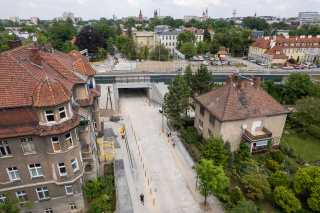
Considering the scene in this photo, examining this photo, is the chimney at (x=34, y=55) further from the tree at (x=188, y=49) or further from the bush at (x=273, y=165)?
the tree at (x=188, y=49)

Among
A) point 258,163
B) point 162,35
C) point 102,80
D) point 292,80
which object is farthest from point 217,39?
point 258,163

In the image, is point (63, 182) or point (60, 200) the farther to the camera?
point (60, 200)

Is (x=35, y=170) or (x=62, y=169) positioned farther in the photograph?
(x=62, y=169)

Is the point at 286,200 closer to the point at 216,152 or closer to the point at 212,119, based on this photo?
the point at 216,152

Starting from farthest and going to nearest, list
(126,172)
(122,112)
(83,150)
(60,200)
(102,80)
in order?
(102,80)
(122,112)
(126,172)
(83,150)
(60,200)

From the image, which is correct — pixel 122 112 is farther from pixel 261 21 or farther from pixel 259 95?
pixel 261 21

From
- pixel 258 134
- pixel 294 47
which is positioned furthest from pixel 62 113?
pixel 294 47

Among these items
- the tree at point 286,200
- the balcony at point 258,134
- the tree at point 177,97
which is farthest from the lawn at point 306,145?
the tree at point 177,97

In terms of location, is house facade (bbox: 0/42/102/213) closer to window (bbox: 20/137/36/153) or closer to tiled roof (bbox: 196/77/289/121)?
window (bbox: 20/137/36/153)
